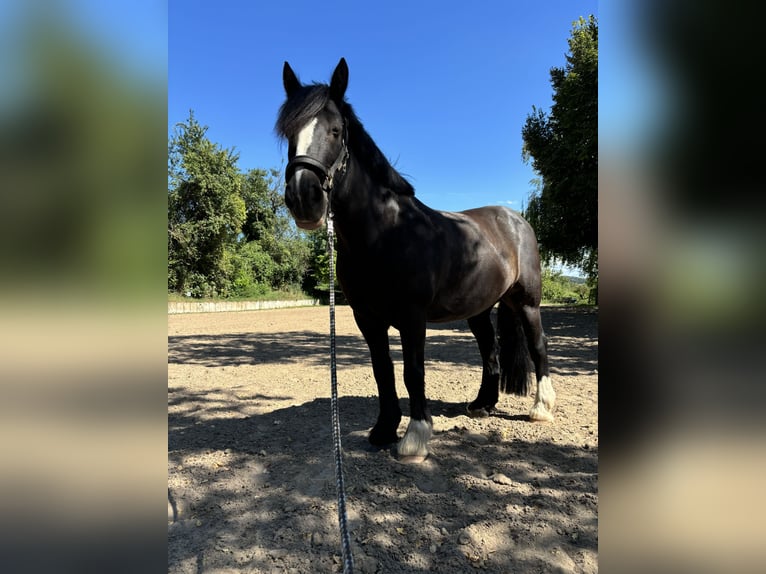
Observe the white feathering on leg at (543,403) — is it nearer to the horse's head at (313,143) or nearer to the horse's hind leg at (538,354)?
the horse's hind leg at (538,354)

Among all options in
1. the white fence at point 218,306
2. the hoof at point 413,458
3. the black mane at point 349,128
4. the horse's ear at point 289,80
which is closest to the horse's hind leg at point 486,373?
the hoof at point 413,458

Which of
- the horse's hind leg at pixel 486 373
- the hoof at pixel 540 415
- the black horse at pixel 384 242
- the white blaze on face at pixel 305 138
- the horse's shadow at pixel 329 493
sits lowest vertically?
the horse's shadow at pixel 329 493

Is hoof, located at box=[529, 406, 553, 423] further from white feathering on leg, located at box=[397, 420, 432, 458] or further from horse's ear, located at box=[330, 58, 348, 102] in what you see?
horse's ear, located at box=[330, 58, 348, 102]

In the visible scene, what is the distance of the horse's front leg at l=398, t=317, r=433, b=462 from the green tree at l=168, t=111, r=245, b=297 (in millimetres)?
31561

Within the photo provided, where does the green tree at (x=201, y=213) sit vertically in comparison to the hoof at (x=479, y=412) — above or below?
above

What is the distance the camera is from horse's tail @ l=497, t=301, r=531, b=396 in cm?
439

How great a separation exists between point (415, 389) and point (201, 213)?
33520 mm

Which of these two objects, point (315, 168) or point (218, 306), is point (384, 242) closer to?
point (315, 168)

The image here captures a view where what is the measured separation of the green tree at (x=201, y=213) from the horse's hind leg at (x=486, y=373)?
3087 cm

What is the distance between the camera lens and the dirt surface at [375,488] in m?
2.07

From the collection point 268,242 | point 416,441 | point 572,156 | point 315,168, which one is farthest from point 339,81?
point 268,242

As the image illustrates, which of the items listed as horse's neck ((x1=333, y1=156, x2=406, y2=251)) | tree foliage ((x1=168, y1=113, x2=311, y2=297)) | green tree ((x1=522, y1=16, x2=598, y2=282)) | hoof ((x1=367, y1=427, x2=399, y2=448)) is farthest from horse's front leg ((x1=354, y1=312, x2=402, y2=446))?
tree foliage ((x1=168, y1=113, x2=311, y2=297))
